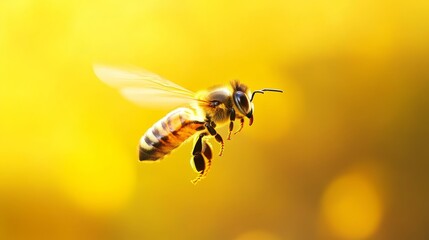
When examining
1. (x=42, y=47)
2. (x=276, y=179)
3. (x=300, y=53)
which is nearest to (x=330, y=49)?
(x=300, y=53)

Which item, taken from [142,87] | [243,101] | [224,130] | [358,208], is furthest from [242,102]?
[358,208]

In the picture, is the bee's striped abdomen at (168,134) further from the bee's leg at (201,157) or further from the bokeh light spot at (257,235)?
the bokeh light spot at (257,235)

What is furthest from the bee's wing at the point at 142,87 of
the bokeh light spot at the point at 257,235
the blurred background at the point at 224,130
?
the bokeh light spot at the point at 257,235

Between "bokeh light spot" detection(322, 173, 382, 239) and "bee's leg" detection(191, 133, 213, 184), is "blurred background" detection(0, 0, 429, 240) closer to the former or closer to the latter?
"bokeh light spot" detection(322, 173, 382, 239)

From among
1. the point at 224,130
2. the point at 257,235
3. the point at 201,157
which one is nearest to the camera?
the point at 201,157

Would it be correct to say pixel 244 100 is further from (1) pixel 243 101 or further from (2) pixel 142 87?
(2) pixel 142 87
